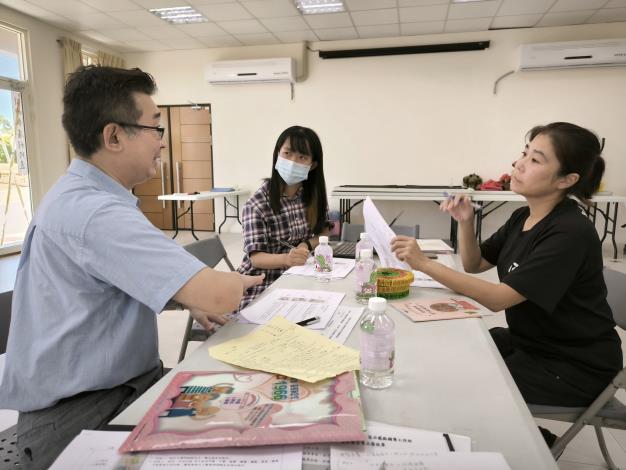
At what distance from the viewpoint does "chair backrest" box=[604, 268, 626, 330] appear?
1.44 metres

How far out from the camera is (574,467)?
5.11 ft

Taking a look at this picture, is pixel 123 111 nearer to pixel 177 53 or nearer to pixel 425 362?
pixel 425 362

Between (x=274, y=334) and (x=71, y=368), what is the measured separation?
1.48ft

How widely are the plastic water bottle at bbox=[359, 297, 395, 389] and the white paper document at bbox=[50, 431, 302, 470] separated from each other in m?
0.24

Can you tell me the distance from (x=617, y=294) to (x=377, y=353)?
1180 mm

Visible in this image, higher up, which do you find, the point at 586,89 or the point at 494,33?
the point at 494,33

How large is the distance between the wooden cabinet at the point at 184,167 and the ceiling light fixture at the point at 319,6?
7.79 feet

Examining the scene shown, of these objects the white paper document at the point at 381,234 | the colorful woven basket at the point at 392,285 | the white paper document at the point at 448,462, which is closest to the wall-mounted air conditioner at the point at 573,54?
the white paper document at the point at 381,234

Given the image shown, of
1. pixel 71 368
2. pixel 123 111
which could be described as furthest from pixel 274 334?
pixel 123 111

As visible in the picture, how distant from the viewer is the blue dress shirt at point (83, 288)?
0.84m

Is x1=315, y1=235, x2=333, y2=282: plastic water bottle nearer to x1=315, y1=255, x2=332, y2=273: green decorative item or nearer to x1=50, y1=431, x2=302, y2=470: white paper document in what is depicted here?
x1=315, y1=255, x2=332, y2=273: green decorative item

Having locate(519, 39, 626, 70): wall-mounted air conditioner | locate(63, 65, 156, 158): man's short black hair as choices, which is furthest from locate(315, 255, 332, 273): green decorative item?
locate(519, 39, 626, 70): wall-mounted air conditioner

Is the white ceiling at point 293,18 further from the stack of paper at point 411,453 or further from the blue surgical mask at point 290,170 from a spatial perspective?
the stack of paper at point 411,453

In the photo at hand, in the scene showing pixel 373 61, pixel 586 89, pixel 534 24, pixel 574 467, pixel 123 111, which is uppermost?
pixel 534 24
